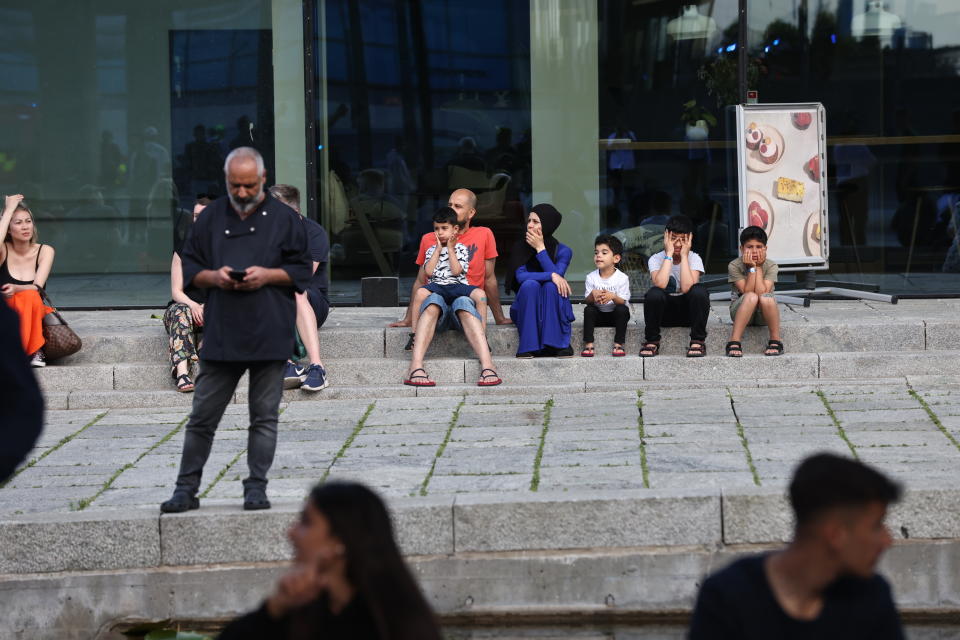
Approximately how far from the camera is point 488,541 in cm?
596

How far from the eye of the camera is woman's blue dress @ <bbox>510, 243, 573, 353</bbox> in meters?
9.41

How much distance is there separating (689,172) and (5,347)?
409 inches

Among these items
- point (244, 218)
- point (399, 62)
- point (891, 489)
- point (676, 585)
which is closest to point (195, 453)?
point (244, 218)

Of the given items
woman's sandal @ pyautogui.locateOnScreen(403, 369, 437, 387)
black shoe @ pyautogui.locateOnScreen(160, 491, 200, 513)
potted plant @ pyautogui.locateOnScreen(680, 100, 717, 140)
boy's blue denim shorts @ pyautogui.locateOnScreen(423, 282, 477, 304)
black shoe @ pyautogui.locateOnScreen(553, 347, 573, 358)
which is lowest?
black shoe @ pyautogui.locateOnScreen(160, 491, 200, 513)

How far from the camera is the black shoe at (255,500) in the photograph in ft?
20.0

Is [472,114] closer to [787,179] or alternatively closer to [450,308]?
[787,179]

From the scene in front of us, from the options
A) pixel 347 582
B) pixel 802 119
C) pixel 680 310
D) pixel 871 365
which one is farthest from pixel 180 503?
pixel 802 119

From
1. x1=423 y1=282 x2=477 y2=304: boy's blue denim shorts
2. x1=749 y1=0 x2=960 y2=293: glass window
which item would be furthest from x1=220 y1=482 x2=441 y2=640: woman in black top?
x1=749 y1=0 x2=960 y2=293: glass window

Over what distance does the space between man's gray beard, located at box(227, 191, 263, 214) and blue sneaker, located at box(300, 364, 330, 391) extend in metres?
3.08

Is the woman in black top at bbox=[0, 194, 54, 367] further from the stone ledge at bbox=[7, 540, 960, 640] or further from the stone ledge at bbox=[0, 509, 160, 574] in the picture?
the stone ledge at bbox=[7, 540, 960, 640]

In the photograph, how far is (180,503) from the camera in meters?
6.08

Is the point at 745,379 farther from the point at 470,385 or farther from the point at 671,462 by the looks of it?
the point at 671,462

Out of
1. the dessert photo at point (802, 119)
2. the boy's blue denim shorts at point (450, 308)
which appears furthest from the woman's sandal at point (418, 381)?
the dessert photo at point (802, 119)

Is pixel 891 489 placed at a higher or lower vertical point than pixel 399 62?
lower
